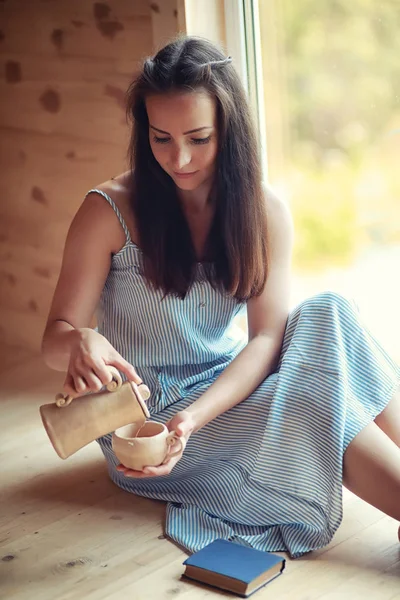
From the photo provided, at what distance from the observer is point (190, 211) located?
2.09 m

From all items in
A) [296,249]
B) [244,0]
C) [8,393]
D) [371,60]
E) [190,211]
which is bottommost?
[8,393]

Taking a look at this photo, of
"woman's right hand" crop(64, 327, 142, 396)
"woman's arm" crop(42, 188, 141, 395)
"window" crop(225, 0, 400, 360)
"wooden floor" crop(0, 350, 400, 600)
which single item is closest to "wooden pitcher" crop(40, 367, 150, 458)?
"woman's right hand" crop(64, 327, 142, 396)

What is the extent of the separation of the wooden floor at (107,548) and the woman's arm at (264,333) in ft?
1.05

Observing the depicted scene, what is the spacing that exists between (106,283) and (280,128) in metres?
0.91

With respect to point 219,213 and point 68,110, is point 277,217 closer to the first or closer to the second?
point 219,213

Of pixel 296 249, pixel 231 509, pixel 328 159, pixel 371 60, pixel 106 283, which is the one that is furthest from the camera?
pixel 296 249

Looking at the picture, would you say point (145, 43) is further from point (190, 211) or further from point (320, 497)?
point (320, 497)

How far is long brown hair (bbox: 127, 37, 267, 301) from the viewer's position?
6.41 feet

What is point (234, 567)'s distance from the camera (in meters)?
1.73

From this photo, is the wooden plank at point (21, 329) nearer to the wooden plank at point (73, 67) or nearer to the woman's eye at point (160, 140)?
the wooden plank at point (73, 67)

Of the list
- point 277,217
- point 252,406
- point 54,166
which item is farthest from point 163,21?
point 252,406

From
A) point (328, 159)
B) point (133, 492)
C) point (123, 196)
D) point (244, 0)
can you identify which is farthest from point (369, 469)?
point (244, 0)

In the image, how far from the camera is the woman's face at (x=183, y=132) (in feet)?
6.02

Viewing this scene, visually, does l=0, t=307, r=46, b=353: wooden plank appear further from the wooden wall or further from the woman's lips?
the woman's lips
